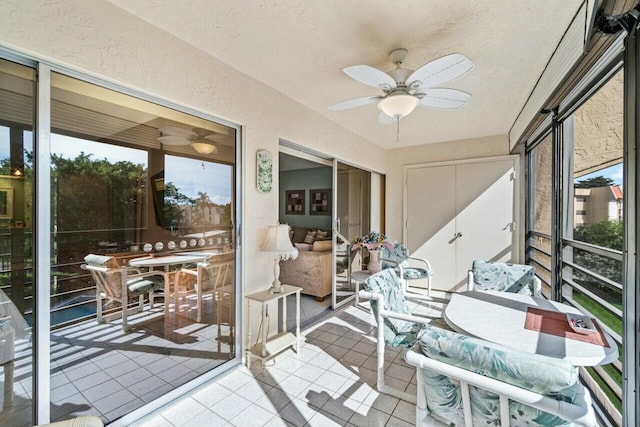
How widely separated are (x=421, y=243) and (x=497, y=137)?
6.68ft

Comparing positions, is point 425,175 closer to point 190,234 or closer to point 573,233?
point 573,233

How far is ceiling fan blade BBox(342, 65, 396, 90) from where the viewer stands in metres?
1.65

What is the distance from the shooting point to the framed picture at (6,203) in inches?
51.2

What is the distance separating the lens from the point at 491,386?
0.93 meters

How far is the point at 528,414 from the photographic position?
93 centimetres

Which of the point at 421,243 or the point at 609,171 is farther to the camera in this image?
the point at 421,243

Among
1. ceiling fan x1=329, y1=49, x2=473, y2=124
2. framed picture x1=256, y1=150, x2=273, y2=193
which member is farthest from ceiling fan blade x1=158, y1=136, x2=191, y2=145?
ceiling fan x1=329, y1=49, x2=473, y2=124

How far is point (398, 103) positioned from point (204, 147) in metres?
1.54

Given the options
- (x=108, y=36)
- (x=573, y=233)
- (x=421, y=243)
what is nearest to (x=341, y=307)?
(x=421, y=243)

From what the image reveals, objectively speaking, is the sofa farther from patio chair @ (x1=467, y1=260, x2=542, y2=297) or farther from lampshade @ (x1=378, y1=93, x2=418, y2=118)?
lampshade @ (x1=378, y1=93, x2=418, y2=118)

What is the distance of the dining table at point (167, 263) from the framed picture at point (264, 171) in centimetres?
81

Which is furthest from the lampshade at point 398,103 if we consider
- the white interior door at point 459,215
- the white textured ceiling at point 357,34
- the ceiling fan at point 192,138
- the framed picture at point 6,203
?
the white interior door at point 459,215

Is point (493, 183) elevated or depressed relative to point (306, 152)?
depressed

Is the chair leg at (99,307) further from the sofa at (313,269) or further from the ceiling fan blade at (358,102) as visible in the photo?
the sofa at (313,269)
